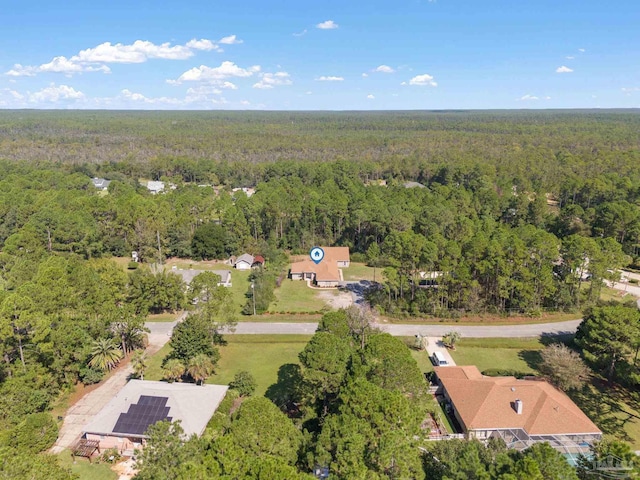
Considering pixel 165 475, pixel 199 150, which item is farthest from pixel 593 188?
pixel 199 150

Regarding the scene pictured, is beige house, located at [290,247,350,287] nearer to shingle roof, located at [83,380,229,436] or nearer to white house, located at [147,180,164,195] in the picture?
shingle roof, located at [83,380,229,436]

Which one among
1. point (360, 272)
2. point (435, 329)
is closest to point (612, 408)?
point (435, 329)

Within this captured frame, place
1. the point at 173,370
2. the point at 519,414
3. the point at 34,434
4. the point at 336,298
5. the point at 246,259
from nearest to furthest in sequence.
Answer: the point at 34,434, the point at 519,414, the point at 173,370, the point at 336,298, the point at 246,259

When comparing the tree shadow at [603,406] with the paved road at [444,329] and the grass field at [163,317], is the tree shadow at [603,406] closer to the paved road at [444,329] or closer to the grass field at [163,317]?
the paved road at [444,329]

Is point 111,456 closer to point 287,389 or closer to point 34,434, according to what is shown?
point 34,434

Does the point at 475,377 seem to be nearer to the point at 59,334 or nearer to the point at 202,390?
the point at 202,390

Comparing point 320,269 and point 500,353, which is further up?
point 320,269

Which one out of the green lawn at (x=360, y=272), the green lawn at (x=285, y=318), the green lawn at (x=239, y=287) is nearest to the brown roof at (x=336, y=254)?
the green lawn at (x=360, y=272)
